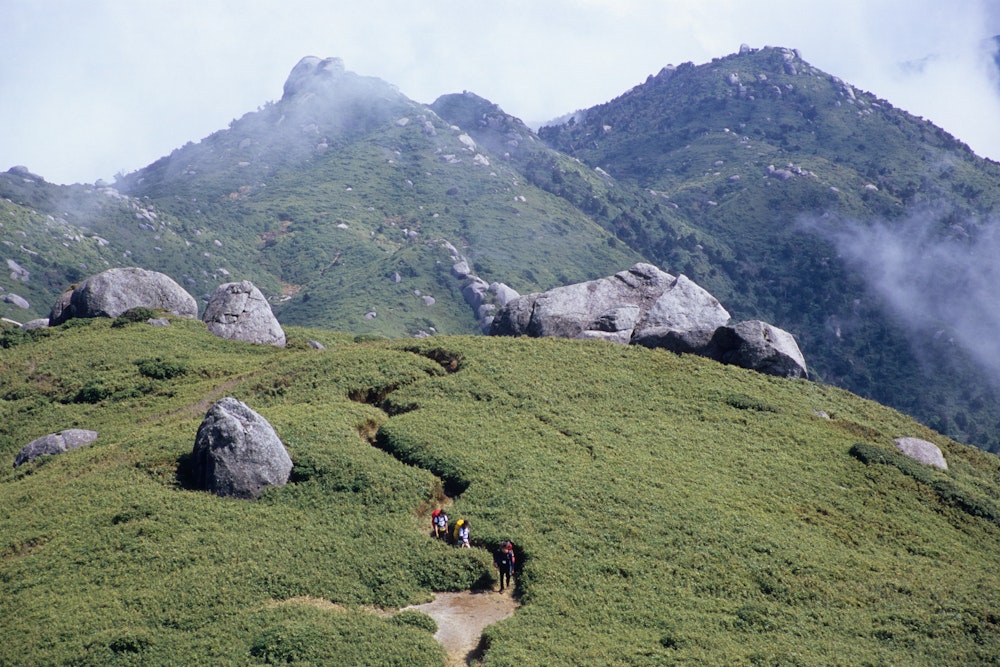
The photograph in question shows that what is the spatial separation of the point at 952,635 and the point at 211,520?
106 feet

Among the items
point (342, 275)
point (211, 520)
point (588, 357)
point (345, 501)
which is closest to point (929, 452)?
point (588, 357)

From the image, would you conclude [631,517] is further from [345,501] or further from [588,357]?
[588,357]

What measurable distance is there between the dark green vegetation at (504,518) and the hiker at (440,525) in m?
1.36

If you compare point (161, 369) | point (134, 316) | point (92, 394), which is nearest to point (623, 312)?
point (161, 369)

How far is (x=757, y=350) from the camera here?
208 feet

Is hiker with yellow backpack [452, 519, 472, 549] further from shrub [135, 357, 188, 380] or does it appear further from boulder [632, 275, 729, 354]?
boulder [632, 275, 729, 354]

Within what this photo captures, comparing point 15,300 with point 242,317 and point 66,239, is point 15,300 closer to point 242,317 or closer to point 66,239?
point 66,239

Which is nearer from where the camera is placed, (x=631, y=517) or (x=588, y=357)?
(x=631, y=517)

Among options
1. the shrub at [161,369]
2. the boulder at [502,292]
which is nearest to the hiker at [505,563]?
the shrub at [161,369]

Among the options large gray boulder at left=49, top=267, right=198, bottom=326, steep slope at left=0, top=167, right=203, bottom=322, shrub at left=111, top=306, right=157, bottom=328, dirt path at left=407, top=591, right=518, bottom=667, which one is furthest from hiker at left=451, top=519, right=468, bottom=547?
steep slope at left=0, top=167, right=203, bottom=322

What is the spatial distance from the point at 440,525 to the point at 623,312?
1427 inches

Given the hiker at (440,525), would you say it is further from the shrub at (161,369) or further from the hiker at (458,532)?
the shrub at (161,369)

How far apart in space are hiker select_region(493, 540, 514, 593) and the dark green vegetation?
778 mm

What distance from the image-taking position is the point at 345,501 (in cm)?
3953
